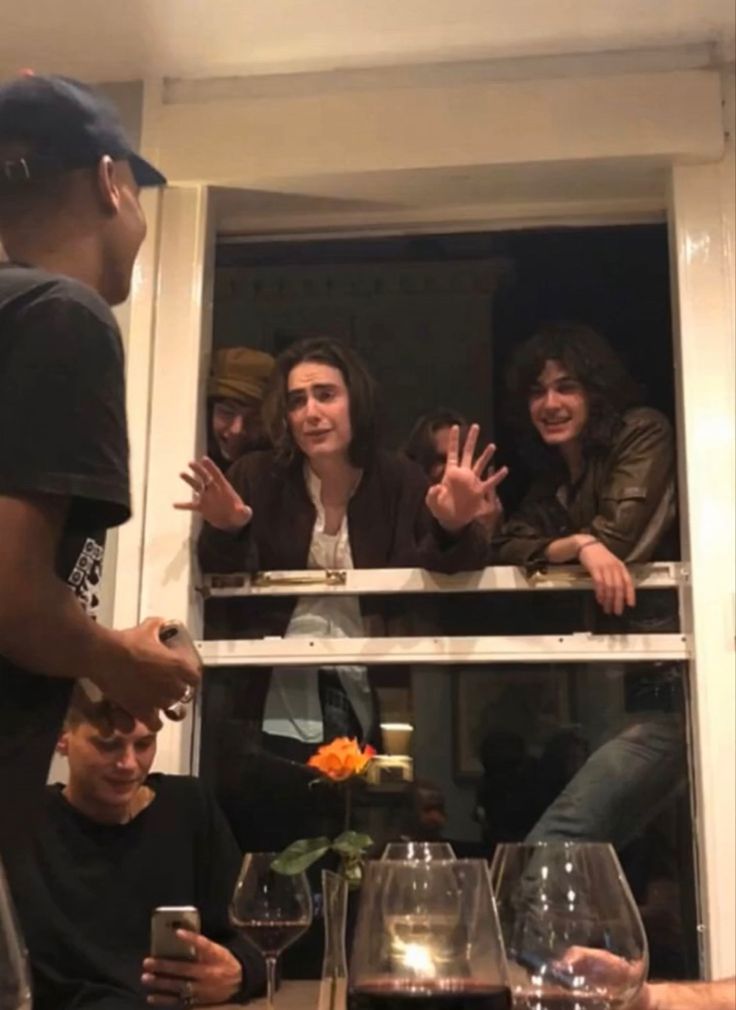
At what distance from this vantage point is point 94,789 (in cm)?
183

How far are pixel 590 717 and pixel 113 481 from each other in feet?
4.05

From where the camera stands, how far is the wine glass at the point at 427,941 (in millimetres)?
606

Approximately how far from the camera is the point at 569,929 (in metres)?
0.71

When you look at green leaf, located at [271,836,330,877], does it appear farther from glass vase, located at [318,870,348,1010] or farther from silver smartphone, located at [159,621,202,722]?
silver smartphone, located at [159,621,202,722]

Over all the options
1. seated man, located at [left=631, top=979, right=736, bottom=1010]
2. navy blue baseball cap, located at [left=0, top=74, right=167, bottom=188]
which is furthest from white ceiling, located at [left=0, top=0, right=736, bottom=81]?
seated man, located at [left=631, top=979, right=736, bottom=1010]

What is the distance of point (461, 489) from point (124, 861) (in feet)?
2.57

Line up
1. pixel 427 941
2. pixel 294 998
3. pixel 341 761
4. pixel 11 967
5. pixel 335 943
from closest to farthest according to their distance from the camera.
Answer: pixel 11 967
pixel 427 941
pixel 335 943
pixel 341 761
pixel 294 998

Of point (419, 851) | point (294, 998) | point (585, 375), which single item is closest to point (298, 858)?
point (419, 851)

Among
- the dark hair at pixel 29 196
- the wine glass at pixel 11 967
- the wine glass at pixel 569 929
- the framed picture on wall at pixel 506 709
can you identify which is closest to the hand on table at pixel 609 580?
the framed picture on wall at pixel 506 709

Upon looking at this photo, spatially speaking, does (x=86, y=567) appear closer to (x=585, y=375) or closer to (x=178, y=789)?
(x=178, y=789)

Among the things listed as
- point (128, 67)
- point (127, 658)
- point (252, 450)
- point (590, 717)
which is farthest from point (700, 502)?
point (128, 67)

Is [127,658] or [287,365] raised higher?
[287,365]

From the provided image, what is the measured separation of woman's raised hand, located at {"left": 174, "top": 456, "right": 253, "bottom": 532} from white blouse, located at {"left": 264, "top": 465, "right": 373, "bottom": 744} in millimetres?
175

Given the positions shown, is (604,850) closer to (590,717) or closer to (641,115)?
(590,717)
